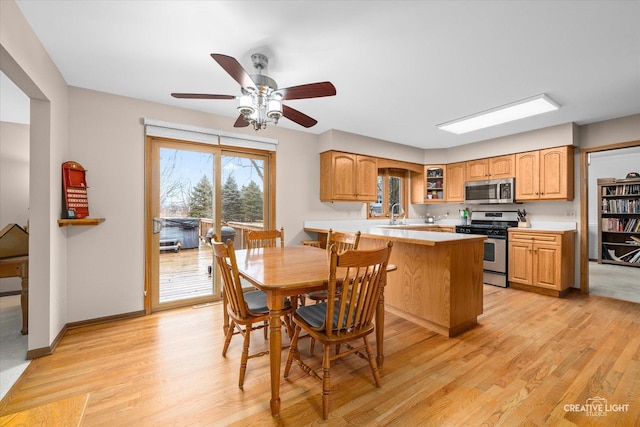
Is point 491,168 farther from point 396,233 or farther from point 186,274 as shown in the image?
point 186,274

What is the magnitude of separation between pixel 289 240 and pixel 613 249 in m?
6.81

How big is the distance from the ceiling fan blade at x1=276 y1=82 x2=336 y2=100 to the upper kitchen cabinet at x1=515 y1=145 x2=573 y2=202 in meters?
3.79

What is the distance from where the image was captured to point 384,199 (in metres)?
5.47

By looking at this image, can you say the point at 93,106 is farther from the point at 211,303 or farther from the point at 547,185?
the point at 547,185

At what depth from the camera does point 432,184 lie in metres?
5.56

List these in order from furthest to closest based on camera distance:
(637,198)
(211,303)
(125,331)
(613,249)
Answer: (613,249) < (637,198) < (211,303) < (125,331)

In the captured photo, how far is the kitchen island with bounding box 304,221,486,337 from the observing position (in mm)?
2562

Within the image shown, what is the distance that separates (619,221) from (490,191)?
3.43m

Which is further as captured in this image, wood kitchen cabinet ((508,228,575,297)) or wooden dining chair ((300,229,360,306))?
wood kitchen cabinet ((508,228,575,297))

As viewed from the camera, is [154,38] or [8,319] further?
[8,319]

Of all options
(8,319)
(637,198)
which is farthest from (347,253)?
(637,198)

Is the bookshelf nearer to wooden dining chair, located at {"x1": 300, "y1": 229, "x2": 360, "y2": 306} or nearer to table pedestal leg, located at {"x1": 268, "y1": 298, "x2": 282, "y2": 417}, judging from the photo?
wooden dining chair, located at {"x1": 300, "y1": 229, "x2": 360, "y2": 306}

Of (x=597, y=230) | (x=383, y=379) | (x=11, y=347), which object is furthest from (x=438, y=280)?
(x=597, y=230)

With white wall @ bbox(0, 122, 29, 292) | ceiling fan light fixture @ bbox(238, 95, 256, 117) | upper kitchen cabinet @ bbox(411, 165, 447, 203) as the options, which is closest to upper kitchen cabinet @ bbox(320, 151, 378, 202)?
upper kitchen cabinet @ bbox(411, 165, 447, 203)
